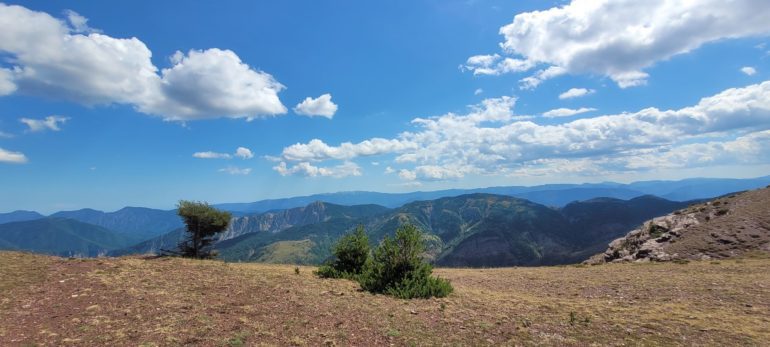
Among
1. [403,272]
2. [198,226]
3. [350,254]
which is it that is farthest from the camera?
[198,226]

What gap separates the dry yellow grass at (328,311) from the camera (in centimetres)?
1385

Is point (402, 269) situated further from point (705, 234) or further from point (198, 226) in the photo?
point (705, 234)

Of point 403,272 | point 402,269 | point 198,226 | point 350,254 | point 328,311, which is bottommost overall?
point 328,311

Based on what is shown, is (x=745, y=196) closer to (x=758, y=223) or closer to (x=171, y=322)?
(x=758, y=223)

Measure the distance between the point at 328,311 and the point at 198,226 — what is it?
27107 millimetres

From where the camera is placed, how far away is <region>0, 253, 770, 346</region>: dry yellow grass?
13.9 metres

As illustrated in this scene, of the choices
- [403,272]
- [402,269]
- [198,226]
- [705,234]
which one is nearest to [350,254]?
[402,269]

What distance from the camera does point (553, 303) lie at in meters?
20.4

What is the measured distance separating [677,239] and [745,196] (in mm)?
17495

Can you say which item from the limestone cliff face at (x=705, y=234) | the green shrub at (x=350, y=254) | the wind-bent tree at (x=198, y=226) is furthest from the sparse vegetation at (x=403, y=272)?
the limestone cliff face at (x=705, y=234)

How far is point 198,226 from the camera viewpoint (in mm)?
38656

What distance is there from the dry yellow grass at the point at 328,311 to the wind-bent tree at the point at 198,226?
11981 millimetres

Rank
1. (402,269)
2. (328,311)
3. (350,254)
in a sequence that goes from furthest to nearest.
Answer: (350,254)
(402,269)
(328,311)

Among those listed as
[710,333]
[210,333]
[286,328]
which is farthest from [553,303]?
[210,333]
